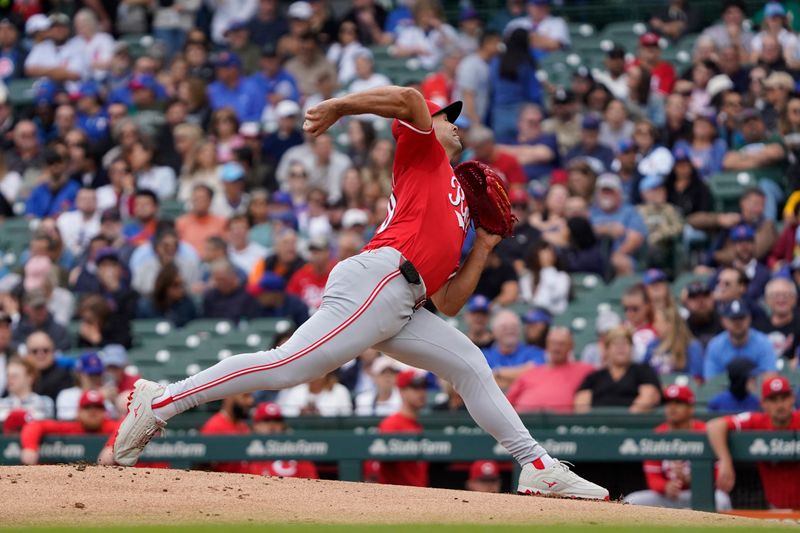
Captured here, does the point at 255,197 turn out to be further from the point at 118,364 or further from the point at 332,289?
the point at 332,289

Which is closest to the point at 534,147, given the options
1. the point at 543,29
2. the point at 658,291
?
the point at 543,29

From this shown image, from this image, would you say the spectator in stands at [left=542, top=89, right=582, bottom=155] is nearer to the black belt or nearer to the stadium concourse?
the stadium concourse

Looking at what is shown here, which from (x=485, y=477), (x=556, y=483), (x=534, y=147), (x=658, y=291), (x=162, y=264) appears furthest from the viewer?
→ (x=534, y=147)

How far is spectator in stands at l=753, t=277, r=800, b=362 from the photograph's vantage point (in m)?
9.71

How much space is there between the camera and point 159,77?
15258mm

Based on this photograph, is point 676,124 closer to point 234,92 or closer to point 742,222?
point 742,222

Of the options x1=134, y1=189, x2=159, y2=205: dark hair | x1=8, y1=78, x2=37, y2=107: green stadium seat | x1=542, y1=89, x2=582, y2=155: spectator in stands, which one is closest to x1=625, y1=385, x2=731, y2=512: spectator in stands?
x1=542, y1=89, x2=582, y2=155: spectator in stands

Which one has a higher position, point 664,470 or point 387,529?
point 387,529

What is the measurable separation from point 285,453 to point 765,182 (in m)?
4.68

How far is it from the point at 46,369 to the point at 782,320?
5.29m

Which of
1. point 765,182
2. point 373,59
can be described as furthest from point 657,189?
point 373,59

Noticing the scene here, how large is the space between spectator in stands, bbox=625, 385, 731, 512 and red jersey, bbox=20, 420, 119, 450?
10.8ft

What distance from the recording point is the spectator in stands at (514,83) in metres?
13.4

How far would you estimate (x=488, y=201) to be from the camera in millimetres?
6098
